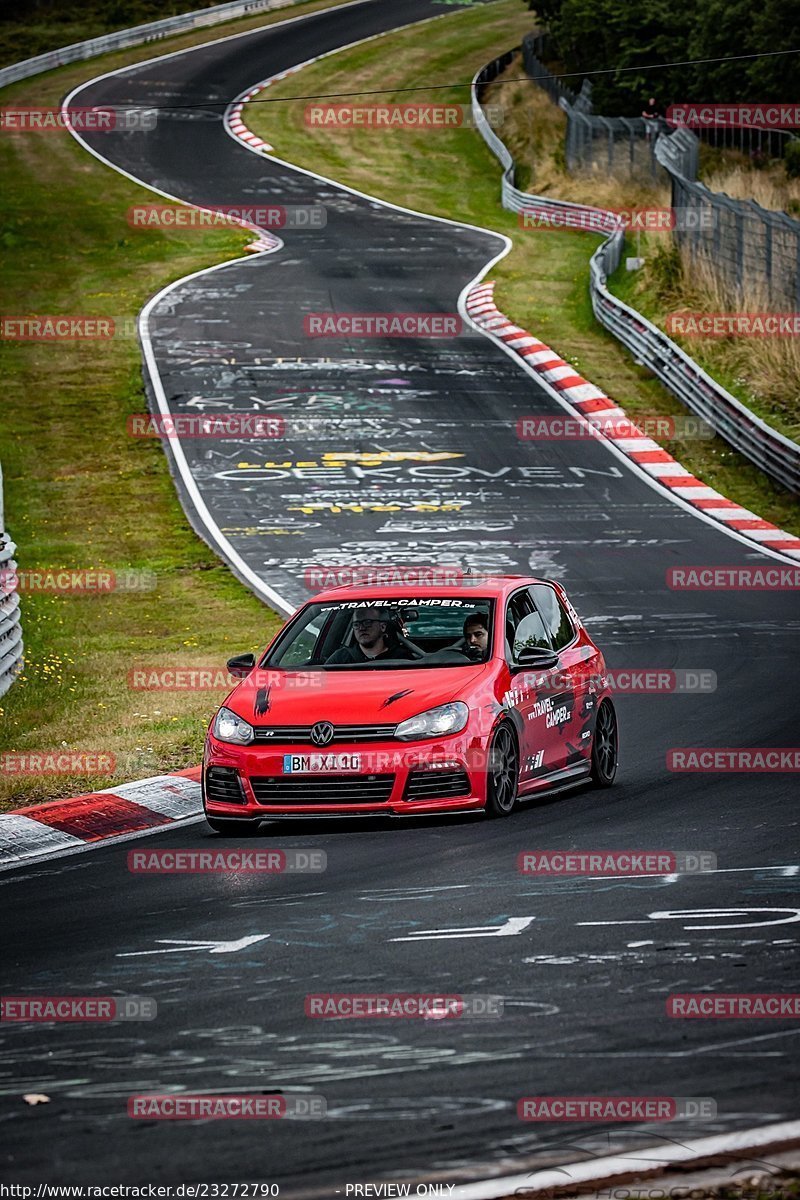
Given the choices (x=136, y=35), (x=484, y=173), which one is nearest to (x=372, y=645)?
(x=484, y=173)

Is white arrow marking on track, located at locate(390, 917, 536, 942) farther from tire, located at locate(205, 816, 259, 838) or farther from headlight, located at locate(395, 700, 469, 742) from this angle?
tire, located at locate(205, 816, 259, 838)

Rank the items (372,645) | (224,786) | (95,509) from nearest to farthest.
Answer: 1. (224,786)
2. (372,645)
3. (95,509)

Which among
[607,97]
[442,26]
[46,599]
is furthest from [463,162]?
[46,599]

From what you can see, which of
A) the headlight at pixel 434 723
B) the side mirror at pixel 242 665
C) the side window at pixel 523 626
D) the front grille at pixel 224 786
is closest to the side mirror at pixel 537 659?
the side window at pixel 523 626

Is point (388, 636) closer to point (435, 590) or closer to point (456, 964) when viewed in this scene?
point (435, 590)

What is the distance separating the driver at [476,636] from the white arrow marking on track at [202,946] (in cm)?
383

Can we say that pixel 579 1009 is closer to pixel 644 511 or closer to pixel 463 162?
pixel 644 511

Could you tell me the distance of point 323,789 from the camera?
1102 cm

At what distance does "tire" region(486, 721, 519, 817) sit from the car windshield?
670 mm

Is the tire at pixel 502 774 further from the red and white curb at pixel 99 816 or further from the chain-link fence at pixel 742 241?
the chain-link fence at pixel 742 241

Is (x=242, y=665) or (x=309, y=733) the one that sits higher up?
(x=242, y=665)

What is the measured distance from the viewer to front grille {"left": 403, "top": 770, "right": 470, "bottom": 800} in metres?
10.9

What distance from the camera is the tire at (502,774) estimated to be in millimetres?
11086

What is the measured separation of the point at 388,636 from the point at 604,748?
67.8 inches
